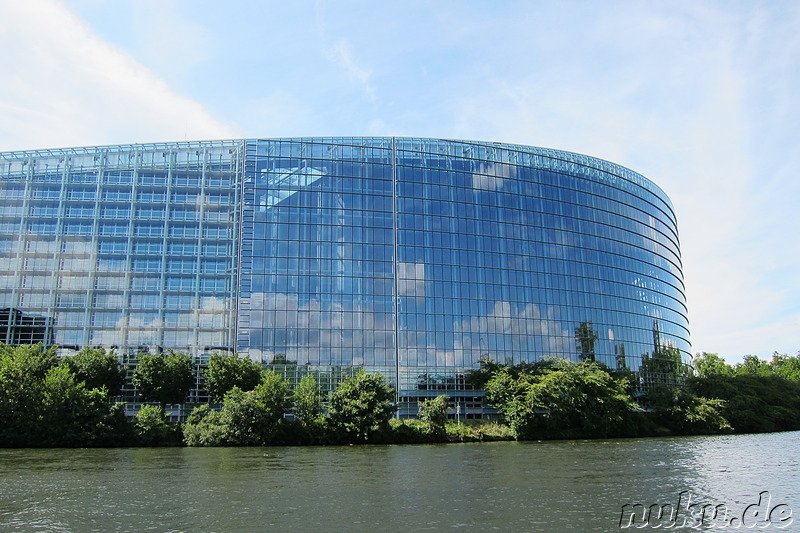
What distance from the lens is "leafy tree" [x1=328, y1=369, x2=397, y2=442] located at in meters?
79.5

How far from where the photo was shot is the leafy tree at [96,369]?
8388 cm

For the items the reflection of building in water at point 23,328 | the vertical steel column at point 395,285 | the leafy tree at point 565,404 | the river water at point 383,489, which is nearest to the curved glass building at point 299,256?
the reflection of building in water at point 23,328

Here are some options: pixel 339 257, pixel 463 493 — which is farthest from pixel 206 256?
pixel 463 493

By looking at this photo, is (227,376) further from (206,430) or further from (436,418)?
(436,418)

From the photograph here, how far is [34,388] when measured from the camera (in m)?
72.5

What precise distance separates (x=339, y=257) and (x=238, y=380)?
29.1m

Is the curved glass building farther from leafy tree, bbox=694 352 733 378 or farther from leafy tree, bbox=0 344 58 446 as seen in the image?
leafy tree, bbox=694 352 733 378

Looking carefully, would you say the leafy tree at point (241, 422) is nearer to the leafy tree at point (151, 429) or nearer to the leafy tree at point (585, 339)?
the leafy tree at point (151, 429)

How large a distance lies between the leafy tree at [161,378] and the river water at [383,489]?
73.2 ft

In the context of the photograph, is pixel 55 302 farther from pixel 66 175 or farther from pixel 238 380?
pixel 238 380

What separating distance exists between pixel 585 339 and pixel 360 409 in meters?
55.4

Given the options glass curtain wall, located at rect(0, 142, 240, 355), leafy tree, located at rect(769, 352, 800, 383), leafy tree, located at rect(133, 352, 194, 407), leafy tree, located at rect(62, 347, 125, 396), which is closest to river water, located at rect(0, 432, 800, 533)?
leafy tree, located at rect(62, 347, 125, 396)

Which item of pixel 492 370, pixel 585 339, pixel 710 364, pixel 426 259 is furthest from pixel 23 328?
pixel 710 364

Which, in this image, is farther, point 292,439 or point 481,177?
point 481,177
